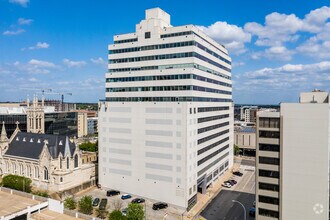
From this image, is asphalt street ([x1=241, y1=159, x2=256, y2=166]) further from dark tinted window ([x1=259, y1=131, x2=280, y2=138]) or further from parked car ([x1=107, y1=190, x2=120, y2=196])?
dark tinted window ([x1=259, y1=131, x2=280, y2=138])

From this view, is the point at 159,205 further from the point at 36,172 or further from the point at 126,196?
the point at 36,172

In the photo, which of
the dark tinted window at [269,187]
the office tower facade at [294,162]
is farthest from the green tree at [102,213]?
the dark tinted window at [269,187]

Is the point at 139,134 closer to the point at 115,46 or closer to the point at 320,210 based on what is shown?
the point at 115,46

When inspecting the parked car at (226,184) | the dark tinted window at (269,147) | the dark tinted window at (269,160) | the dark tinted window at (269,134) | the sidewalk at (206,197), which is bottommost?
the sidewalk at (206,197)

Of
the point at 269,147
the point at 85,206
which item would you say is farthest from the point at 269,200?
the point at 85,206

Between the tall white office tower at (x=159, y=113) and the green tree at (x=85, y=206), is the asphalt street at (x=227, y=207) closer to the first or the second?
the tall white office tower at (x=159, y=113)

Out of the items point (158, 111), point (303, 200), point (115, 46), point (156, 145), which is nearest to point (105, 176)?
point (156, 145)
